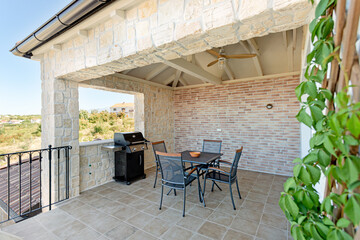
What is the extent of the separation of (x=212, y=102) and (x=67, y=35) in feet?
14.4

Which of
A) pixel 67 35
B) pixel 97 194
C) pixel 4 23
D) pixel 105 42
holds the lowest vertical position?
pixel 97 194

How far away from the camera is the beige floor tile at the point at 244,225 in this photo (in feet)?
7.33

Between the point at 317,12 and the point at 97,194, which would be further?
the point at 97,194

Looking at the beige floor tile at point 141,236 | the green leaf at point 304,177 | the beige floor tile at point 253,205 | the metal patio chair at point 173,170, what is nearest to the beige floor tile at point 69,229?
the beige floor tile at point 141,236

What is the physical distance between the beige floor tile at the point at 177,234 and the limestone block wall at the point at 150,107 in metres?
3.07

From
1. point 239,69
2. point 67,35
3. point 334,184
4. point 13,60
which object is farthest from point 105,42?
point 13,60

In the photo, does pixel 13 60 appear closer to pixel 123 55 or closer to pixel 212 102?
pixel 123 55

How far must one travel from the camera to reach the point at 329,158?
748 mm

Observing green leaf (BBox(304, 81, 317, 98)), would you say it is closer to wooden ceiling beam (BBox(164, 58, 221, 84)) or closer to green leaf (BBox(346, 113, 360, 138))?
green leaf (BBox(346, 113, 360, 138))

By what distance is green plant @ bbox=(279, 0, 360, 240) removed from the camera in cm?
58

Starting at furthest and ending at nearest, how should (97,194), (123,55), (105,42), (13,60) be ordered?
(13,60) < (97,194) < (105,42) < (123,55)

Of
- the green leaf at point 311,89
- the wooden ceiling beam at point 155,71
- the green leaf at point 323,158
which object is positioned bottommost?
the green leaf at point 323,158

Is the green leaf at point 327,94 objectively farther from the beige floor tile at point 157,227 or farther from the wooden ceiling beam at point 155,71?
the wooden ceiling beam at point 155,71

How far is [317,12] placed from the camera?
0.81 metres
